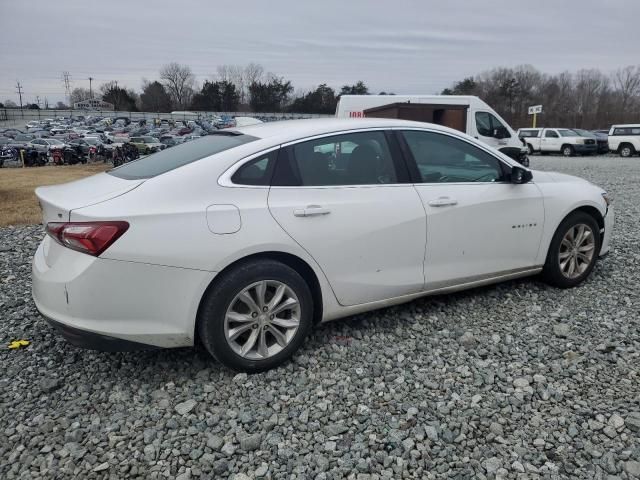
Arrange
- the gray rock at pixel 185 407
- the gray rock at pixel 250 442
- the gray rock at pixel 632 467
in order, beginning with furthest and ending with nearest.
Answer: the gray rock at pixel 185 407
the gray rock at pixel 250 442
the gray rock at pixel 632 467

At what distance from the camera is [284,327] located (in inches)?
124

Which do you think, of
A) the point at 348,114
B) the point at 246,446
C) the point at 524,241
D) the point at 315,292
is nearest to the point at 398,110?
the point at 348,114

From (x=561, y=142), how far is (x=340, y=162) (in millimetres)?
28085

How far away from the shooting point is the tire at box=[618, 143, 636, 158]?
85.7 ft

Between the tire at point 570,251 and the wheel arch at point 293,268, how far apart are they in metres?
2.16

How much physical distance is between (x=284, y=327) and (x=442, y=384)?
3.27ft

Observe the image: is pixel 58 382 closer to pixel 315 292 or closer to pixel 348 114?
pixel 315 292

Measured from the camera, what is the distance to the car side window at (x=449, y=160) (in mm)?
3697

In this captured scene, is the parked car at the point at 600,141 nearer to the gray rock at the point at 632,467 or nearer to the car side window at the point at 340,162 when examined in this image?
the car side window at the point at 340,162

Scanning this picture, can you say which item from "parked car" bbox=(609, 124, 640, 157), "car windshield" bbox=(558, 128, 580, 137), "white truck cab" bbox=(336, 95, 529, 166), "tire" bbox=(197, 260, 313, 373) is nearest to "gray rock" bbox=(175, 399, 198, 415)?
"tire" bbox=(197, 260, 313, 373)

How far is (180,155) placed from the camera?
3.36 meters

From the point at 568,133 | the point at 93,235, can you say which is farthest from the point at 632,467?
the point at 568,133

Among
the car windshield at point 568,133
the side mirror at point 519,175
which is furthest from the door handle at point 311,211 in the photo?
the car windshield at point 568,133

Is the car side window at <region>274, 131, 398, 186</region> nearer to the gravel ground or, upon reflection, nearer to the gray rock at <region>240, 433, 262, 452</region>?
the gravel ground
